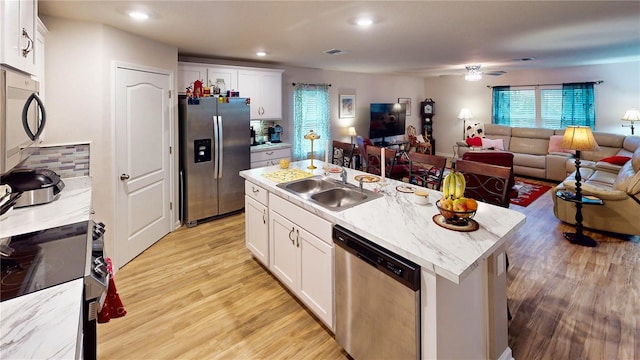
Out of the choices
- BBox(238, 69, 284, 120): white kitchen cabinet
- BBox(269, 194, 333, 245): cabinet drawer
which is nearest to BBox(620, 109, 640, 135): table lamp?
BBox(238, 69, 284, 120): white kitchen cabinet

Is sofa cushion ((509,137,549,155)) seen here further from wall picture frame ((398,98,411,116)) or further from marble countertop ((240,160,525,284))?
marble countertop ((240,160,525,284))

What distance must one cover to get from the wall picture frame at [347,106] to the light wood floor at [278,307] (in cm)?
432

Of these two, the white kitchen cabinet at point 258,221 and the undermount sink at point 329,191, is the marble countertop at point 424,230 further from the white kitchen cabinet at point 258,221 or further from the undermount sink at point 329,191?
the white kitchen cabinet at point 258,221

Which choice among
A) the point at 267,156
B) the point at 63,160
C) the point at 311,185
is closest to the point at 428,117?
the point at 267,156

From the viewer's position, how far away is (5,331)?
0.90 m

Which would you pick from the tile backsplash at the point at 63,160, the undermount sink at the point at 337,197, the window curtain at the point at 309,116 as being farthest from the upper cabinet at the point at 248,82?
the undermount sink at the point at 337,197

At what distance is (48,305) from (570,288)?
354 centimetres

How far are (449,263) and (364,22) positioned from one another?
241 centimetres

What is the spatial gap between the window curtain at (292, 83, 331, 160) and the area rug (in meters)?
3.51

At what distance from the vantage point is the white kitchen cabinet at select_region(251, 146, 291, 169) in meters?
5.01

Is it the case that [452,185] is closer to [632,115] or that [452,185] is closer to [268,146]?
[268,146]

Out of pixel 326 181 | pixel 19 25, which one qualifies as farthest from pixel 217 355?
pixel 19 25

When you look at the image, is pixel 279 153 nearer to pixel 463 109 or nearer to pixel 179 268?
pixel 179 268

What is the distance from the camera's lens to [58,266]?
1.29m
